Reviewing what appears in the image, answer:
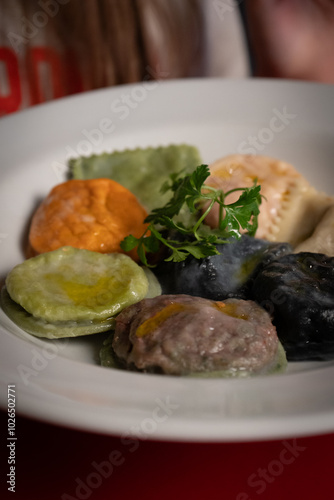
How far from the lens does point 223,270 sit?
6.90ft

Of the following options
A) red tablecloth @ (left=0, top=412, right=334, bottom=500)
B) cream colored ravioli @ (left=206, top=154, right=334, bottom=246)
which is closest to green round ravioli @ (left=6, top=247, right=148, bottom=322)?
red tablecloth @ (left=0, top=412, right=334, bottom=500)

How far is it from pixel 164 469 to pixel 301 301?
689 mm

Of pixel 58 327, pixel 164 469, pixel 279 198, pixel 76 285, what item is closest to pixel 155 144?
pixel 279 198

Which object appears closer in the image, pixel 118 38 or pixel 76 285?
pixel 76 285

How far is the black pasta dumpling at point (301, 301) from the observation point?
1.80m

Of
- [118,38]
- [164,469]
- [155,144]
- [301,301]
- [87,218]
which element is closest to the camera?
[164,469]

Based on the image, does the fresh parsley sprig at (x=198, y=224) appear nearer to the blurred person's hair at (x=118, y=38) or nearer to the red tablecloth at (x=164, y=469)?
the red tablecloth at (x=164, y=469)

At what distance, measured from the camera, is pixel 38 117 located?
3094 millimetres

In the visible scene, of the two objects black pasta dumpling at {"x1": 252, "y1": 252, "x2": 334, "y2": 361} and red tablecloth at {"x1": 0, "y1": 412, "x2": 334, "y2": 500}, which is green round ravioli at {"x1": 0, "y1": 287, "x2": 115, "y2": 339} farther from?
black pasta dumpling at {"x1": 252, "y1": 252, "x2": 334, "y2": 361}

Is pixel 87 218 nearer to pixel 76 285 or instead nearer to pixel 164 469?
pixel 76 285

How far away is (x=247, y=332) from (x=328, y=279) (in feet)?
1.42

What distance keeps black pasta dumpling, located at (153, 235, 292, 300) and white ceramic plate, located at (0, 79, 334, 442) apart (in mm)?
377

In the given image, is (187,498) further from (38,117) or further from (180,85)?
(180,85)

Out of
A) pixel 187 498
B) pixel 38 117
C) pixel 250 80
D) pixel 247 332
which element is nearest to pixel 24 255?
pixel 38 117
